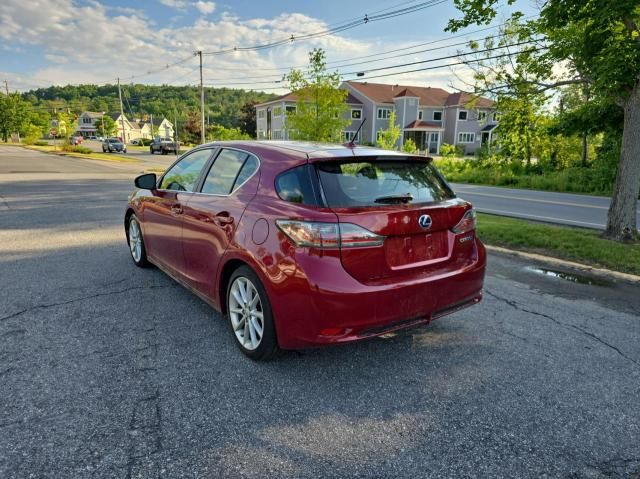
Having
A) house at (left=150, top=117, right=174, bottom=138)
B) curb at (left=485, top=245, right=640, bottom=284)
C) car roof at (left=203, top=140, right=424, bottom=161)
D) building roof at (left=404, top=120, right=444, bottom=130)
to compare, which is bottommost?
curb at (left=485, top=245, right=640, bottom=284)

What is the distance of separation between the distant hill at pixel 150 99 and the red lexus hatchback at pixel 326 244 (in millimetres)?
103891

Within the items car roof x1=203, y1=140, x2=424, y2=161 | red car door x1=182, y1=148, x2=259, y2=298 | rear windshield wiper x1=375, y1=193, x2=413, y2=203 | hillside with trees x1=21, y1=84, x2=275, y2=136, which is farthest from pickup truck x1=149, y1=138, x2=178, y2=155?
hillside with trees x1=21, y1=84, x2=275, y2=136

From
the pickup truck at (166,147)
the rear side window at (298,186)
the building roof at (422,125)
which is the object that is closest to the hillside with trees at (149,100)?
the pickup truck at (166,147)

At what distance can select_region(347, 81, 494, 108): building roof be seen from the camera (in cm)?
5450

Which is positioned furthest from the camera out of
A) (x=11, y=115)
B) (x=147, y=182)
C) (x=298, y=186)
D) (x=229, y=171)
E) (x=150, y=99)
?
(x=150, y=99)

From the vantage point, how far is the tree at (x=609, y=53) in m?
6.49

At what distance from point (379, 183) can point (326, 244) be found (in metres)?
0.73

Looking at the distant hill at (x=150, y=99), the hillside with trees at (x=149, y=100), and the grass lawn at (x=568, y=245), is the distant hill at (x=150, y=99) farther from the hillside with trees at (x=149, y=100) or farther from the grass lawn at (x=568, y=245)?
the grass lawn at (x=568, y=245)

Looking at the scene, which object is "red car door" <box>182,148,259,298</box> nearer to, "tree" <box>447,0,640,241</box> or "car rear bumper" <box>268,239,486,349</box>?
"car rear bumper" <box>268,239,486,349</box>

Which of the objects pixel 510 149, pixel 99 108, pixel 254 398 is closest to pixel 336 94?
pixel 510 149

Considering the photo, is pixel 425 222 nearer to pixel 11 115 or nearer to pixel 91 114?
pixel 11 115

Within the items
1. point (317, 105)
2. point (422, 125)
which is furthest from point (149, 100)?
point (317, 105)

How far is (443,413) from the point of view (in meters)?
2.74

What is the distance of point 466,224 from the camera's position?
136 inches
